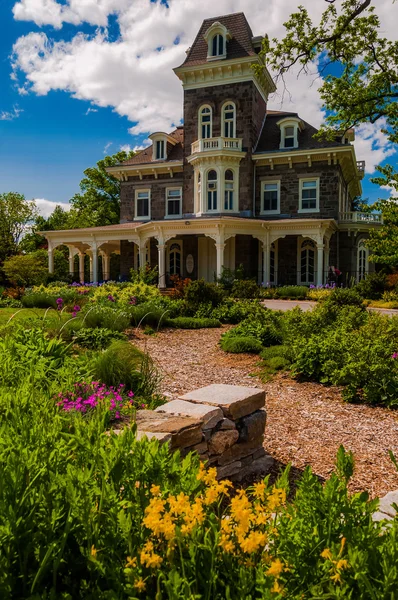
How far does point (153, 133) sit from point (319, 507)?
27.9 m

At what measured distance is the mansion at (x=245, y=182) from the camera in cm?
2422

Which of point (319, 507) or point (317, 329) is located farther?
point (317, 329)

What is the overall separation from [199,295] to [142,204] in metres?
15.8

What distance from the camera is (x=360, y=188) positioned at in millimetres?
36500

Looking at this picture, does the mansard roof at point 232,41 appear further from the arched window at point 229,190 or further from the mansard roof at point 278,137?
the arched window at point 229,190

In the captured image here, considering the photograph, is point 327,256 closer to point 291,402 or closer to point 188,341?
point 188,341

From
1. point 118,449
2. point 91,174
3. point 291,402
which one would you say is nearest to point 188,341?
point 291,402

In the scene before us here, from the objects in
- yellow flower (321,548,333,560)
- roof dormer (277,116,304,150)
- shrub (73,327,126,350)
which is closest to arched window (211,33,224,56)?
roof dormer (277,116,304,150)

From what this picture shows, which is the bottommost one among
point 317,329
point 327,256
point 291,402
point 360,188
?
point 291,402

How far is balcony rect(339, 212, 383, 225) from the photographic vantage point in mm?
25547

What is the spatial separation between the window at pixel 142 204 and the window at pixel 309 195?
9043 mm

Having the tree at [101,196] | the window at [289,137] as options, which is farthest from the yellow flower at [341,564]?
the tree at [101,196]

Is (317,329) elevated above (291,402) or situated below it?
above

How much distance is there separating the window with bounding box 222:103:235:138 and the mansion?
5 centimetres
